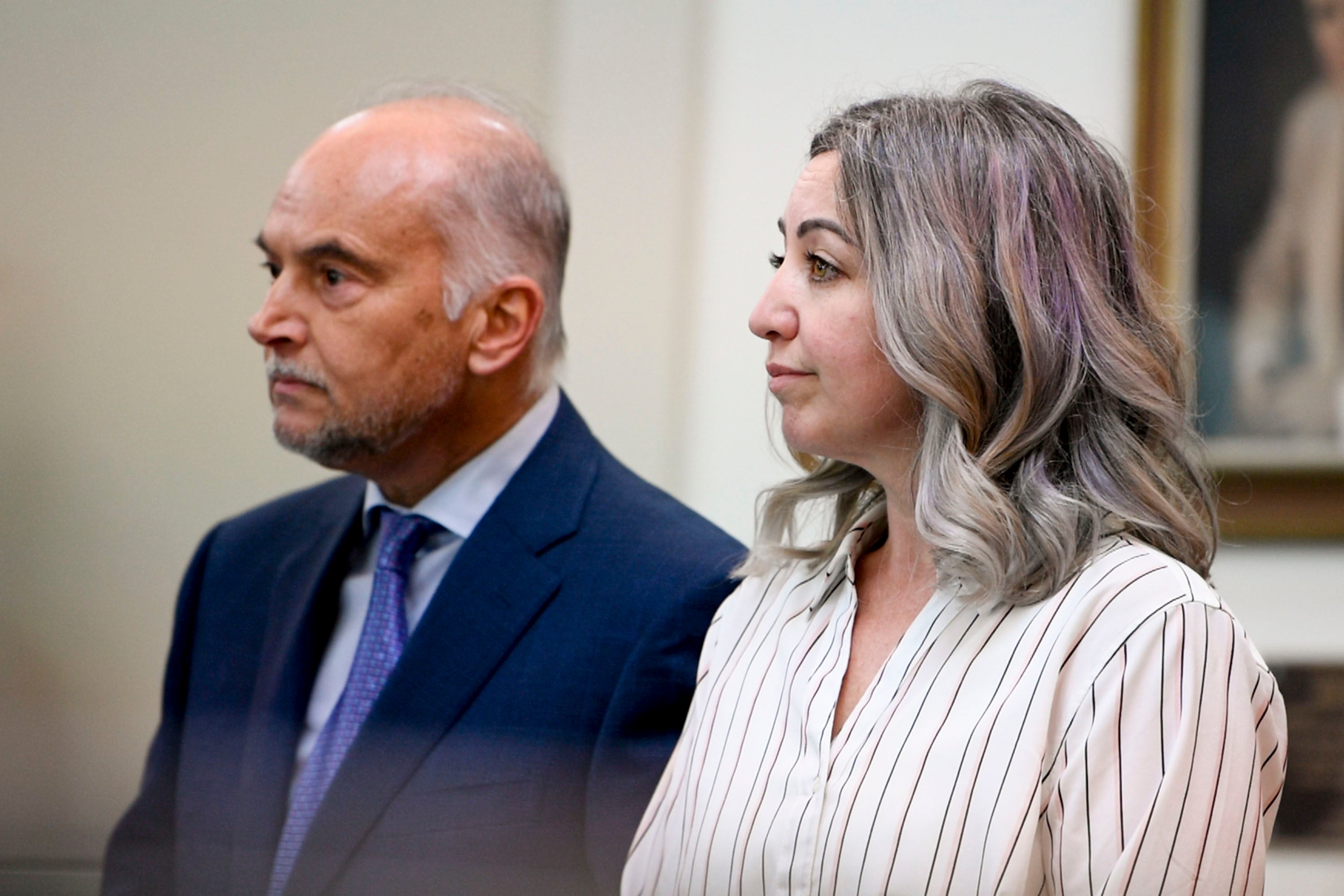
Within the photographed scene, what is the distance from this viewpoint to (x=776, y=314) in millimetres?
846

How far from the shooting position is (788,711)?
85 centimetres

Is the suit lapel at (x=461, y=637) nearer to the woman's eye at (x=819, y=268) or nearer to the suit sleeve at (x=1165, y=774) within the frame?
the woman's eye at (x=819, y=268)

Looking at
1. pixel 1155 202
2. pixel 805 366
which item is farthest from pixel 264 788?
pixel 1155 202

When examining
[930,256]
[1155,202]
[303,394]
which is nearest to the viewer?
[930,256]

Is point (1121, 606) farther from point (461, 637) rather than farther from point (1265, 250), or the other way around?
point (1265, 250)

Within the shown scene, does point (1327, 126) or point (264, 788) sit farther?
point (1327, 126)

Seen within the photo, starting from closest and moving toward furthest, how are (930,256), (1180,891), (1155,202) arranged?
(1180,891) → (930,256) → (1155,202)

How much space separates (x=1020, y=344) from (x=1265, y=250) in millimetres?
808

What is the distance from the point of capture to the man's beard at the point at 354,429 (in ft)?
3.57

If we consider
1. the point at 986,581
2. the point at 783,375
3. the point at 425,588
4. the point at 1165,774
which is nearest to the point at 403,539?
the point at 425,588

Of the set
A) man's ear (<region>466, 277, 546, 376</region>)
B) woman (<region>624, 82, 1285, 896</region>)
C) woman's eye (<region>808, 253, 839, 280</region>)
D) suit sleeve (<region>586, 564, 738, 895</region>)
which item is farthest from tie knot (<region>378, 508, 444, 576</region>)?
woman's eye (<region>808, 253, 839, 280</region>)

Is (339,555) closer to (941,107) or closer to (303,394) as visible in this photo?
(303,394)

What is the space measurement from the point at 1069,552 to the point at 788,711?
0.67 ft

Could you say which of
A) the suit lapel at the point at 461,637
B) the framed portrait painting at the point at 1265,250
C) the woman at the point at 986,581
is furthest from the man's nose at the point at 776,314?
the framed portrait painting at the point at 1265,250
